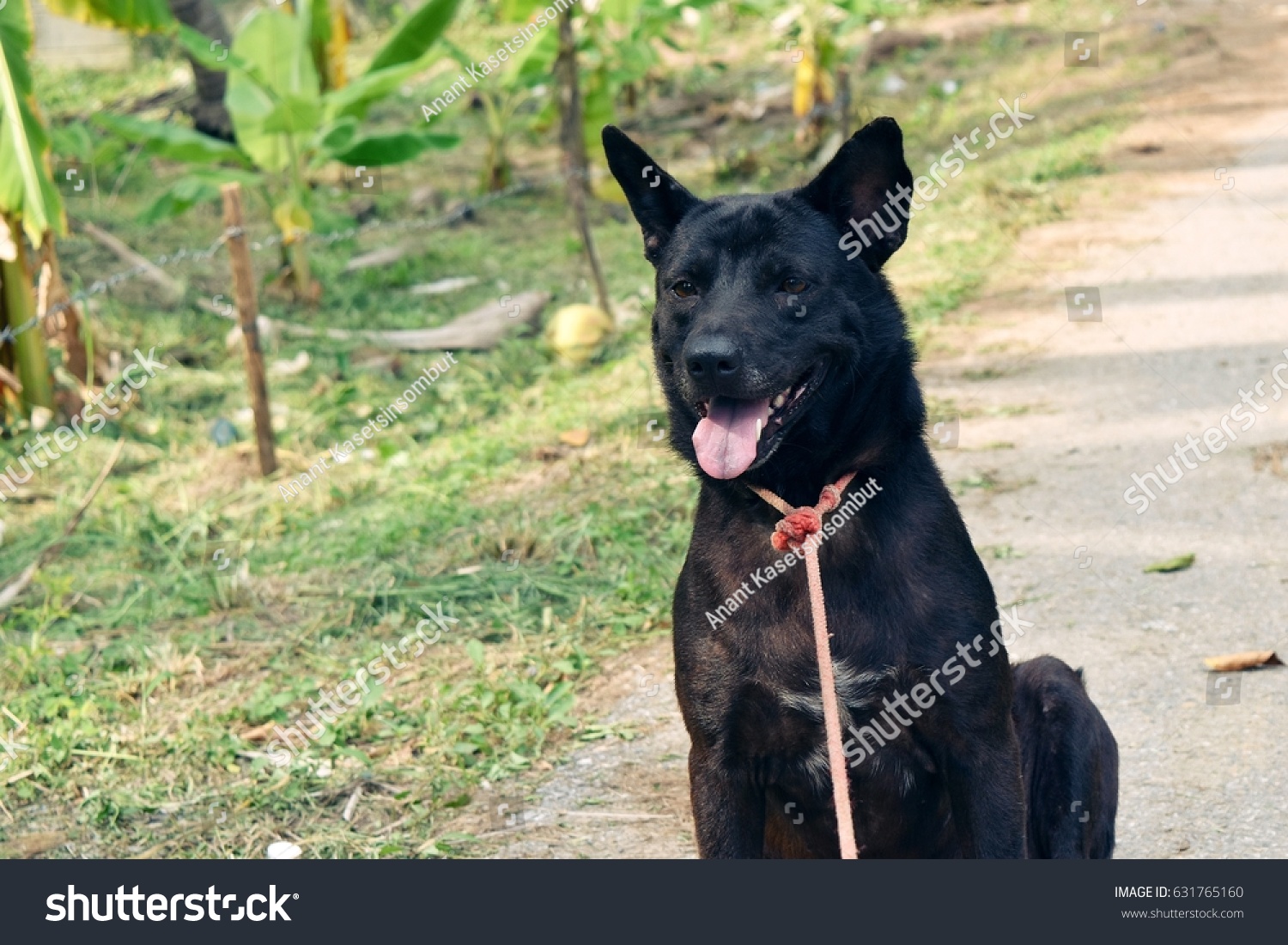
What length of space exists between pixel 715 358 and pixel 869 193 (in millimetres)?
558

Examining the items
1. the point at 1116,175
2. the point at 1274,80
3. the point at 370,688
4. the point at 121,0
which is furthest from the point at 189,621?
the point at 1274,80

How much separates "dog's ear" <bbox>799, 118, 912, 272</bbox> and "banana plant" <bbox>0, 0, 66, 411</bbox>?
4237 millimetres

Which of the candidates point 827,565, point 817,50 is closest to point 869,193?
point 827,565

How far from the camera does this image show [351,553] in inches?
Answer: 235

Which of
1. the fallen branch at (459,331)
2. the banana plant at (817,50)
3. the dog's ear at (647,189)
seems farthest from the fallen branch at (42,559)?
the banana plant at (817,50)

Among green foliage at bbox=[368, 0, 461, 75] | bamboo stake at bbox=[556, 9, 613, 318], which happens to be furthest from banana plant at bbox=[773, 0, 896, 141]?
green foliage at bbox=[368, 0, 461, 75]

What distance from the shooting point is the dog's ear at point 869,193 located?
3.03m

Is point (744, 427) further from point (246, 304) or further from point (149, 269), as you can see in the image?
point (149, 269)

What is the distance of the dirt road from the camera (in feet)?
13.0

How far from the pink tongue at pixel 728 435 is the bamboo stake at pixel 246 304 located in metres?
4.19

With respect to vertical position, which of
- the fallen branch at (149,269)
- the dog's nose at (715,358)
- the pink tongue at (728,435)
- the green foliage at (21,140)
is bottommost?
the fallen branch at (149,269)

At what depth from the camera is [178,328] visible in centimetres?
885

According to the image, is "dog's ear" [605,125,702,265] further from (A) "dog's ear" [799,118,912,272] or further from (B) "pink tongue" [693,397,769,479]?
(B) "pink tongue" [693,397,769,479]

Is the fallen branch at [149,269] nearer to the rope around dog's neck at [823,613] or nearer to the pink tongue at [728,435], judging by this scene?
the pink tongue at [728,435]
